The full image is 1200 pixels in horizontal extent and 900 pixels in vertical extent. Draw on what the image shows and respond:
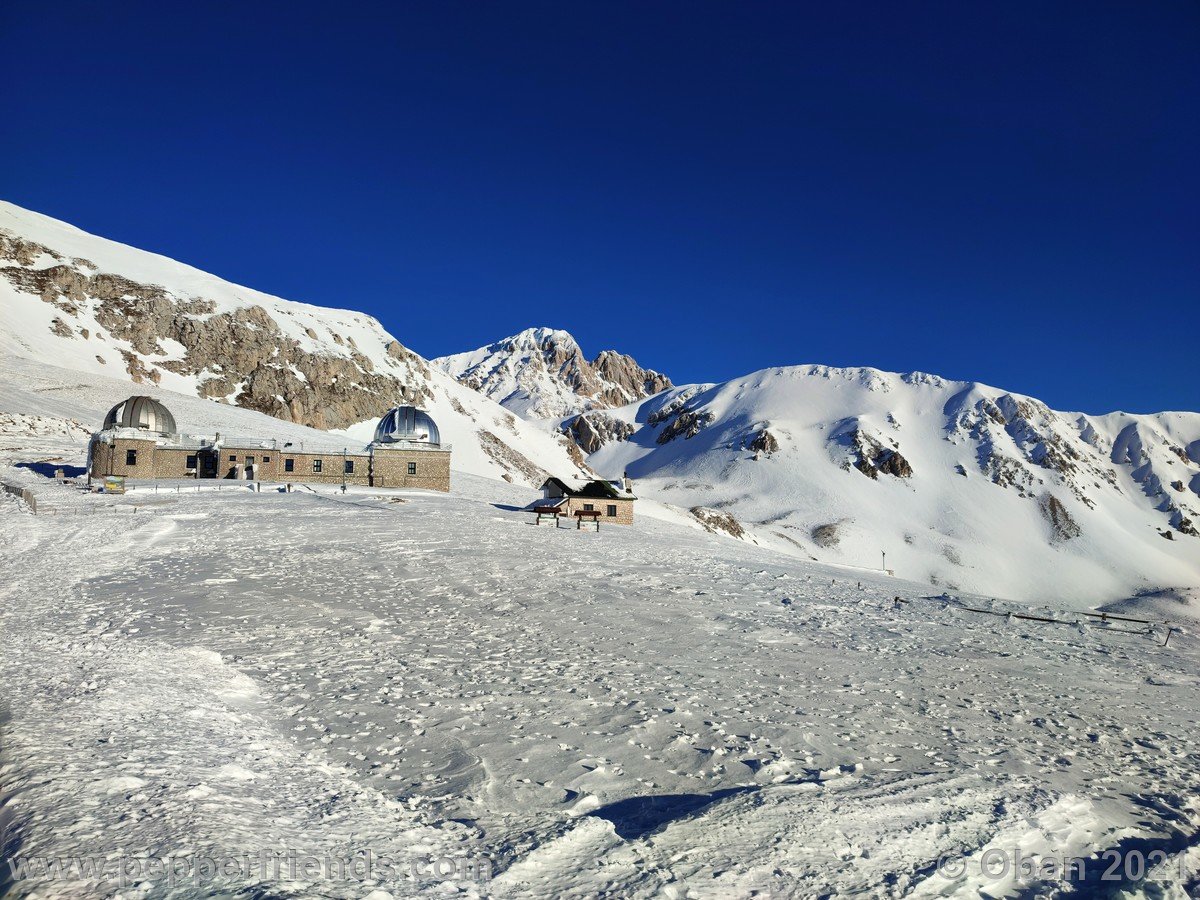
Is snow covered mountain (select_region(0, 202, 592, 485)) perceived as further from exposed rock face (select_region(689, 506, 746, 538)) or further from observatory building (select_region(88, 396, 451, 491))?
observatory building (select_region(88, 396, 451, 491))

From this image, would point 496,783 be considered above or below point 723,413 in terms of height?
below

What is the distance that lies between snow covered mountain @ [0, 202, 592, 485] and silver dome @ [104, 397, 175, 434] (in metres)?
37.6

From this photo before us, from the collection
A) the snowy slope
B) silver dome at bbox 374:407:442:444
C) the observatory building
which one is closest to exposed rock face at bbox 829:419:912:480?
the snowy slope

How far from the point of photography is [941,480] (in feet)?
462

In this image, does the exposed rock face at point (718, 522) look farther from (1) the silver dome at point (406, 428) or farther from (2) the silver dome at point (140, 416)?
(2) the silver dome at point (140, 416)

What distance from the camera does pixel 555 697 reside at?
967cm

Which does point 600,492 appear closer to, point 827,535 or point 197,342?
point 827,535

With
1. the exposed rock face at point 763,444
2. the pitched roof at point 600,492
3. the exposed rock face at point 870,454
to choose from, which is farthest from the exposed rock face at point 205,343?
the exposed rock face at point 870,454

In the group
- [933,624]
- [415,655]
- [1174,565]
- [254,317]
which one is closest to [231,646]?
[415,655]

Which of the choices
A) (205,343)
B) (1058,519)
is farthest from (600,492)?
(1058,519)

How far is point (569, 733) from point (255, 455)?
50859 mm

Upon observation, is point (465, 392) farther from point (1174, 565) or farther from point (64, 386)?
point (1174, 565)

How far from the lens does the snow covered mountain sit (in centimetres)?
9319

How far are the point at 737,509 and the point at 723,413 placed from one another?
6506cm
